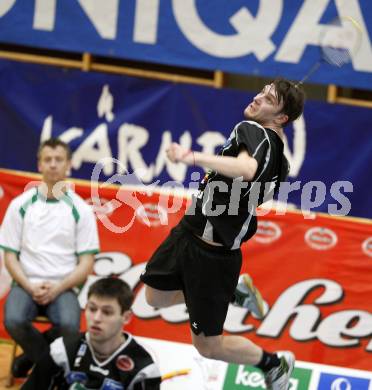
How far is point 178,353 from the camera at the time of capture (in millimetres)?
6660

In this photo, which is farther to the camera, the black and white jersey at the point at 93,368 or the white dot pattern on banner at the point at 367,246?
the white dot pattern on banner at the point at 367,246

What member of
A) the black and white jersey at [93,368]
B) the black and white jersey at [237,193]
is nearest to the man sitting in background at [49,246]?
the black and white jersey at [237,193]

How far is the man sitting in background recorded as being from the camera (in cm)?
675

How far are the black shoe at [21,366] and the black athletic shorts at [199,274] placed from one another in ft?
4.85

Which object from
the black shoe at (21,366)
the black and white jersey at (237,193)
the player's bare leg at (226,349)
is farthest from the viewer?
the black shoe at (21,366)

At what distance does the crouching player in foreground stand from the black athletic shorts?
0.60m

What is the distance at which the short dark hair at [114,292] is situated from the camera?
5.05 metres

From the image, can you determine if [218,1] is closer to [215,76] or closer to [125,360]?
[215,76]

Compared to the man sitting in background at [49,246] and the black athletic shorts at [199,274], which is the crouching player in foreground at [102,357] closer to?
the black athletic shorts at [199,274]

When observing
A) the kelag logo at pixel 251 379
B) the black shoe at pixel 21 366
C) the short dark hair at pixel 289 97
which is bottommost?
the black shoe at pixel 21 366

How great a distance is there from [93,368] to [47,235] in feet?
7.04

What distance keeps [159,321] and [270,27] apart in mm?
2978

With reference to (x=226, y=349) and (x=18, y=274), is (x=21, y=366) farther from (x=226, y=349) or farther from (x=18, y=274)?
(x=226, y=349)

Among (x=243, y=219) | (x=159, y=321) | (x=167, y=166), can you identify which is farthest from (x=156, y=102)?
(x=243, y=219)
